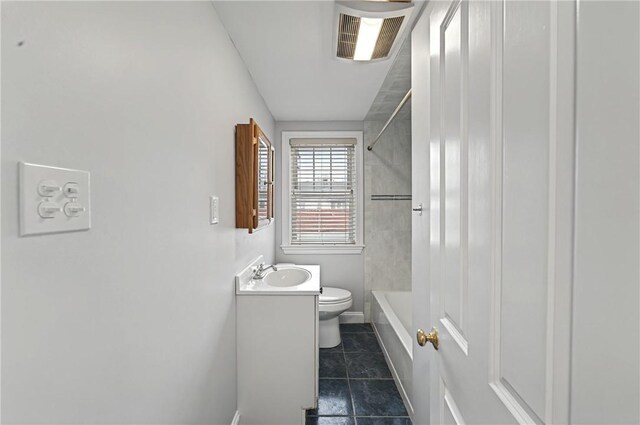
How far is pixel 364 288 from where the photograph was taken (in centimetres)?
342

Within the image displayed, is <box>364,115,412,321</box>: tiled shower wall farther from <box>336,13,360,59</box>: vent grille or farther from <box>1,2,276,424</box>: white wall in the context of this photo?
<box>1,2,276,424</box>: white wall

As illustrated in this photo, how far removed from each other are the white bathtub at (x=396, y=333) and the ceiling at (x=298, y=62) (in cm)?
188

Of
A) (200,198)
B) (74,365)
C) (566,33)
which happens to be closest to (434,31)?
(566,33)

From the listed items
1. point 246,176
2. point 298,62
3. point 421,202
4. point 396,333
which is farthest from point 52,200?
point 396,333

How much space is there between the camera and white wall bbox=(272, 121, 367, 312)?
3.43 m

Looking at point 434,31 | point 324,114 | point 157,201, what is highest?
point 324,114

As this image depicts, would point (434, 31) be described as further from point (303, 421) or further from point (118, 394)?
point (303, 421)

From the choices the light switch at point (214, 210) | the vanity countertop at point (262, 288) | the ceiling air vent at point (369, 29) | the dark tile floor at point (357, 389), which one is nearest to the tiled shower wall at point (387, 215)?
the dark tile floor at point (357, 389)

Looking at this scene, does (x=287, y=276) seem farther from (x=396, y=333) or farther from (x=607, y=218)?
(x=607, y=218)

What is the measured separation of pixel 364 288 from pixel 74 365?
2988 millimetres

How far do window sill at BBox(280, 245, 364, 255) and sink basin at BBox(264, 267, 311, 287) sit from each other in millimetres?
851

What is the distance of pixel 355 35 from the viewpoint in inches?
65.6

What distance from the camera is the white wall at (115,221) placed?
548 mm

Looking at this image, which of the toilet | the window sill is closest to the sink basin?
the toilet
